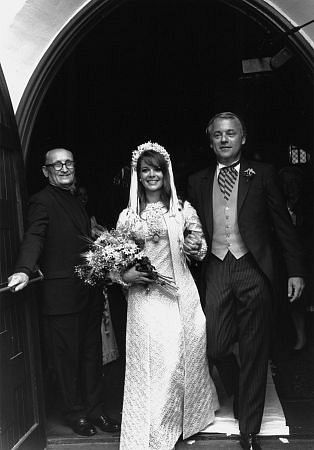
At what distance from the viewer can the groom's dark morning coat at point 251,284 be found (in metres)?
4.21

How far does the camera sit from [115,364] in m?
6.25

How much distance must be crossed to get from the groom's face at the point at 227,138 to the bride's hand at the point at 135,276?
111 centimetres

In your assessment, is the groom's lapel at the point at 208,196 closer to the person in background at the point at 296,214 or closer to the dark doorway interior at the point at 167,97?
the person in background at the point at 296,214

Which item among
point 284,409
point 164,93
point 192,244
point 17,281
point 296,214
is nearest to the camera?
point 17,281

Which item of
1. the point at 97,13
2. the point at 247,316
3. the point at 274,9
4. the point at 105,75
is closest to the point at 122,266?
the point at 247,316

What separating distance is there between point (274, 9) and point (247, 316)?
238 centimetres

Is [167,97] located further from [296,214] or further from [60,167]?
[60,167]

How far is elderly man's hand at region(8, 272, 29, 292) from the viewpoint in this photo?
3725 millimetres

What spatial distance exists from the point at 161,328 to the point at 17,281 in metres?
1.06

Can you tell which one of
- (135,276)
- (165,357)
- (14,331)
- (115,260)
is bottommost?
(165,357)

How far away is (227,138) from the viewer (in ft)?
14.4

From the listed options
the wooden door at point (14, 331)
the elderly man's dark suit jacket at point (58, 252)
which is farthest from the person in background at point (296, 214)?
the wooden door at point (14, 331)

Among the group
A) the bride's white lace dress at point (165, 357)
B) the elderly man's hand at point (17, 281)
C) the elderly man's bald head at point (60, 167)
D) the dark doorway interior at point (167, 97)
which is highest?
the dark doorway interior at point (167, 97)

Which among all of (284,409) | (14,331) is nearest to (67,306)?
(14,331)
